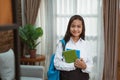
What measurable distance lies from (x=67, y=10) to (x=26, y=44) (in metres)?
1.01

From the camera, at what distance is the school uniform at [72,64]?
76.5 inches

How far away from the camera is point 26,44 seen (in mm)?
3879

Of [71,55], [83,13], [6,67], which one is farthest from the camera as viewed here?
[83,13]

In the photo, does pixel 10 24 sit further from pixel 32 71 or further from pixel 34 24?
pixel 34 24

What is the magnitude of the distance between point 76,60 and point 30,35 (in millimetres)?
1975

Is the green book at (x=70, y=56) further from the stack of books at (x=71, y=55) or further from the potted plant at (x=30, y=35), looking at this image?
the potted plant at (x=30, y=35)

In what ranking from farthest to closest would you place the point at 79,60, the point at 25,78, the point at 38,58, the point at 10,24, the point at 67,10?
1. the point at 67,10
2. the point at 38,58
3. the point at 25,78
4. the point at 79,60
5. the point at 10,24

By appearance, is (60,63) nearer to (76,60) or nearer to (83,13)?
(76,60)

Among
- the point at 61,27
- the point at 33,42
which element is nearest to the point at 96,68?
the point at 61,27

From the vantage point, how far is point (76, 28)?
1.94 metres

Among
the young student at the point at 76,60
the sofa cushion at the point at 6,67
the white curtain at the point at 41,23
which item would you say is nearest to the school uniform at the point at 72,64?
the young student at the point at 76,60

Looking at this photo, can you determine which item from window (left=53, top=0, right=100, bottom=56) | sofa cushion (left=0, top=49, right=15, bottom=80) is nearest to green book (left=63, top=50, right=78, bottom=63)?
sofa cushion (left=0, top=49, right=15, bottom=80)

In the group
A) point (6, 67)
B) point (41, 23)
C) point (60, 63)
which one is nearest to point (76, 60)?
point (60, 63)

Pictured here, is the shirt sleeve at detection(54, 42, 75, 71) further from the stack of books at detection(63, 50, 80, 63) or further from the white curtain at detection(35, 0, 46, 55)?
the white curtain at detection(35, 0, 46, 55)
